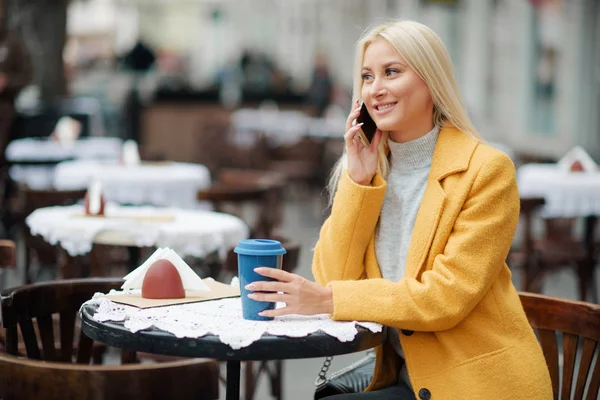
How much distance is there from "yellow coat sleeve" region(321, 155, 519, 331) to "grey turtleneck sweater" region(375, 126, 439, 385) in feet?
0.65

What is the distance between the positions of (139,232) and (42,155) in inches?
208

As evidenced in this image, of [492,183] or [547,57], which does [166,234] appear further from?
[547,57]

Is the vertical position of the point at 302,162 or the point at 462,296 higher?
the point at 462,296

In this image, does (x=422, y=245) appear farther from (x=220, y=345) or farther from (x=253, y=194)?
(x=253, y=194)

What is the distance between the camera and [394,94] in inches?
96.9

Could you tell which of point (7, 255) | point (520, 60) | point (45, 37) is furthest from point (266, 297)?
point (45, 37)

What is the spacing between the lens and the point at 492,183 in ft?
7.68

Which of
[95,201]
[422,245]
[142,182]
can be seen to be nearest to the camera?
[422,245]

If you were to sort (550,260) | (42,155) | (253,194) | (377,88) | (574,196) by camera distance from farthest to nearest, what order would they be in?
(42,155) → (574,196) → (550,260) → (253,194) → (377,88)

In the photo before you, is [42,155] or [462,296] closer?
[462,296]

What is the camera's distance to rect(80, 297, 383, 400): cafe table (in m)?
1.99

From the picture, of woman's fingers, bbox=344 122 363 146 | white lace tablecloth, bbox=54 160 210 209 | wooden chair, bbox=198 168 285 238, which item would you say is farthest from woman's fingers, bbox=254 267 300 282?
white lace tablecloth, bbox=54 160 210 209

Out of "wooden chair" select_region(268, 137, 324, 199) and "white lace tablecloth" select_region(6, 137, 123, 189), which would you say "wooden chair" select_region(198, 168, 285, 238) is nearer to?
"white lace tablecloth" select_region(6, 137, 123, 189)

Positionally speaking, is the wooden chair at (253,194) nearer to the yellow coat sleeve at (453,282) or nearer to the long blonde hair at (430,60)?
the long blonde hair at (430,60)
